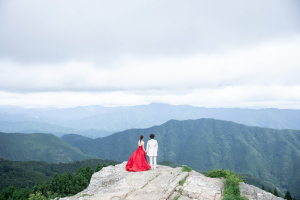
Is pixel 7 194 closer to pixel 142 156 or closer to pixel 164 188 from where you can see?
pixel 142 156

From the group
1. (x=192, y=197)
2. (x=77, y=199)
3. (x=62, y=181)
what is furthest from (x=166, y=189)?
(x=62, y=181)

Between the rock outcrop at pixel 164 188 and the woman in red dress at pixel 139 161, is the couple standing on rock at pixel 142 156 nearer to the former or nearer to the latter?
the woman in red dress at pixel 139 161

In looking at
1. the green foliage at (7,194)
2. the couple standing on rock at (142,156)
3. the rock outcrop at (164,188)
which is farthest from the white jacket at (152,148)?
the green foliage at (7,194)

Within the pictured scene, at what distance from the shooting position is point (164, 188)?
13.0 m

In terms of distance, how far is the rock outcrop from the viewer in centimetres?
1201

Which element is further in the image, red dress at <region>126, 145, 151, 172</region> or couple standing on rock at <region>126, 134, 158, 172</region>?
red dress at <region>126, 145, 151, 172</region>

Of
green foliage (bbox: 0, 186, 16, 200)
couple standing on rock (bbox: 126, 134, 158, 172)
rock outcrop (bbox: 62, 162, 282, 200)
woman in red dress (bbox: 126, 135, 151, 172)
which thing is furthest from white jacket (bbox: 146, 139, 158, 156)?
green foliage (bbox: 0, 186, 16, 200)

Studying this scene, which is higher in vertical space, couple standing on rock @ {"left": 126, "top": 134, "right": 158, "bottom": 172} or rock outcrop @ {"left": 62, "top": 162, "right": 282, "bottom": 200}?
couple standing on rock @ {"left": 126, "top": 134, "right": 158, "bottom": 172}

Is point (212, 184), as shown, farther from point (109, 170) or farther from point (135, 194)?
point (109, 170)

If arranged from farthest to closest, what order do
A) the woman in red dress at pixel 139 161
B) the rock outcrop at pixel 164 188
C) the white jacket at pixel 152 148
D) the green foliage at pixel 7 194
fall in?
1. the green foliage at pixel 7 194
2. the woman in red dress at pixel 139 161
3. the white jacket at pixel 152 148
4. the rock outcrop at pixel 164 188

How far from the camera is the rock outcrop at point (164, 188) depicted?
12008 mm

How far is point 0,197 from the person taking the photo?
50875 millimetres

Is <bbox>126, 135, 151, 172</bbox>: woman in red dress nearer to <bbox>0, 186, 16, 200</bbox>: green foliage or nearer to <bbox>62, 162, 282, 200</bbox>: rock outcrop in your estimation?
<bbox>62, 162, 282, 200</bbox>: rock outcrop

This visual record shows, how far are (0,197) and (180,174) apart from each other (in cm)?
6424
